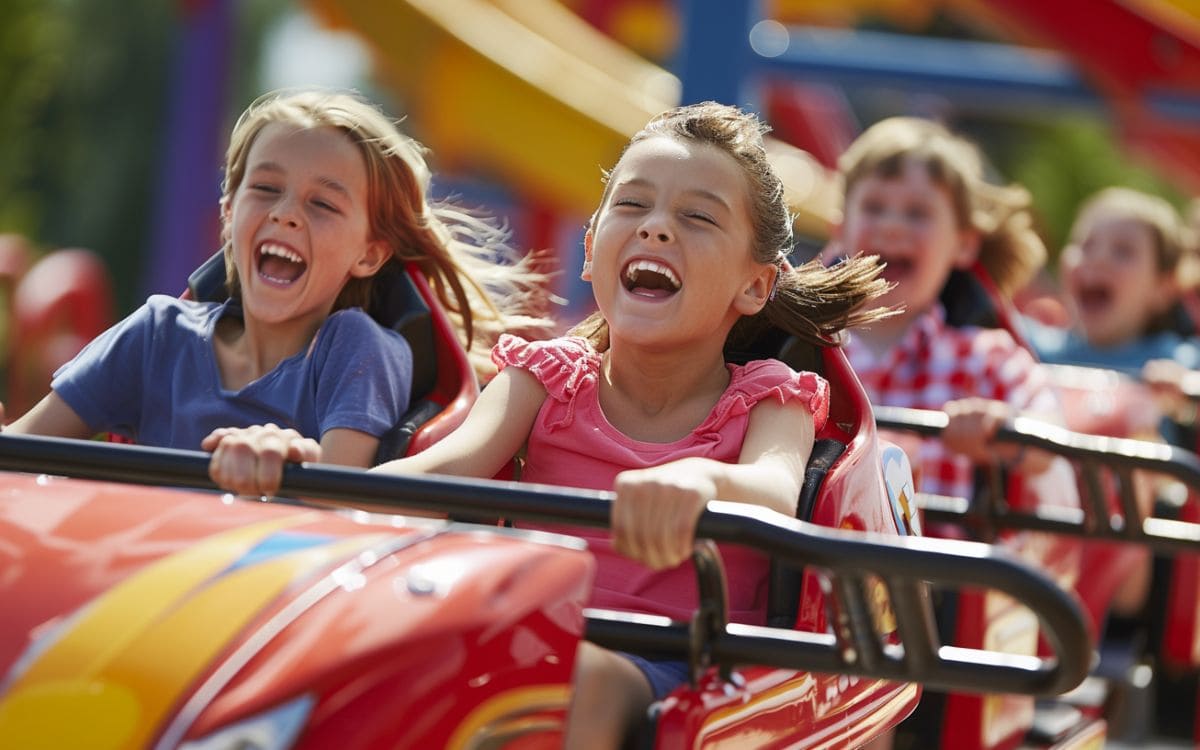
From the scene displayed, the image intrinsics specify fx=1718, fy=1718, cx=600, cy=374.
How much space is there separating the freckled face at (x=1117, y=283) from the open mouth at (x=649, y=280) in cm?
363

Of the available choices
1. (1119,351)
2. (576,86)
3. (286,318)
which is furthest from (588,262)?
(576,86)

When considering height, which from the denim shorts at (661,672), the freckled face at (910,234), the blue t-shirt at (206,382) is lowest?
the denim shorts at (661,672)

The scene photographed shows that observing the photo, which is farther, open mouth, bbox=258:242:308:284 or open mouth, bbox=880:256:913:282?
open mouth, bbox=880:256:913:282

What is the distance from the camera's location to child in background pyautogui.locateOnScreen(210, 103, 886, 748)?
7.32 feet

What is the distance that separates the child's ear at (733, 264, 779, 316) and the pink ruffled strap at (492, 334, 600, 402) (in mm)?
231

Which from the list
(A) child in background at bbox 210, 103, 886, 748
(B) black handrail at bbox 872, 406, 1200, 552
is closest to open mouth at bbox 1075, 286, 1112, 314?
(B) black handrail at bbox 872, 406, 1200, 552

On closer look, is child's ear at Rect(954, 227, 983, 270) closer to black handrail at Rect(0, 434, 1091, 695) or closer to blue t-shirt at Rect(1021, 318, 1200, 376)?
blue t-shirt at Rect(1021, 318, 1200, 376)

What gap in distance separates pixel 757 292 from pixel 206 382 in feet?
2.83

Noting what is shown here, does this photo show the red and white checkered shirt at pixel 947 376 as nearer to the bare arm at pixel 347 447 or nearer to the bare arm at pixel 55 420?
the bare arm at pixel 347 447

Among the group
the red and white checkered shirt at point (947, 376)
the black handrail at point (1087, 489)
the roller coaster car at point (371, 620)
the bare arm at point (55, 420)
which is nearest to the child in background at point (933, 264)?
the red and white checkered shirt at point (947, 376)

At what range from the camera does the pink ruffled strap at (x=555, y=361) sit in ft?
Answer: 7.91

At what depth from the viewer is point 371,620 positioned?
1.45 metres

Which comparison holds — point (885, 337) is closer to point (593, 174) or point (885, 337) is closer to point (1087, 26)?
point (1087, 26)

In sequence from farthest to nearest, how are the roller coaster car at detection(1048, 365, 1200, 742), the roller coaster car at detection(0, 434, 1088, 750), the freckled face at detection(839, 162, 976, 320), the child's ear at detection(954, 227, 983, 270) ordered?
1. the roller coaster car at detection(1048, 365, 1200, 742)
2. the child's ear at detection(954, 227, 983, 270)
3. the freckled face at detection(839, 162, 976, 320)
4. the roller coaster car at detection(0, 434, 1088, 750)
